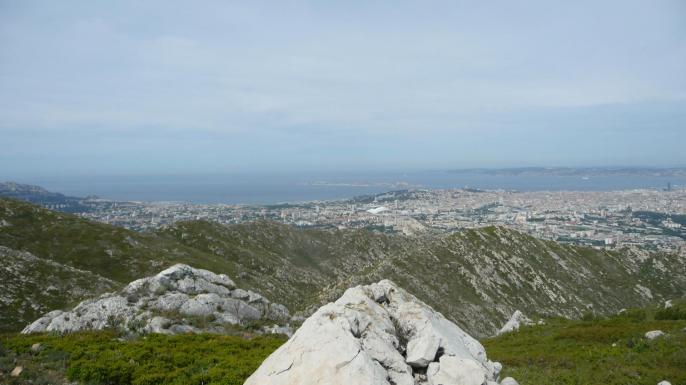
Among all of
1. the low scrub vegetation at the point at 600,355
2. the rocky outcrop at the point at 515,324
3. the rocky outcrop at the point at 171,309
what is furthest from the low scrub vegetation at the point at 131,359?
the rocky outcrop at the point at 515,324

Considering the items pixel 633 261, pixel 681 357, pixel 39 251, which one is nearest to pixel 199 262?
pixel 39 251

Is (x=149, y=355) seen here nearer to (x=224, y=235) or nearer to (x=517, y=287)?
(x=517, y=287)

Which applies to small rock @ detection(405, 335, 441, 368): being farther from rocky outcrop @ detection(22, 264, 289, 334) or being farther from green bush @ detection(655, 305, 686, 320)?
green bush @ detection(655, 305, 686, 320)

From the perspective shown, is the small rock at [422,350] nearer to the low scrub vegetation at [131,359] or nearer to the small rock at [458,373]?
the small rock at [458,373]

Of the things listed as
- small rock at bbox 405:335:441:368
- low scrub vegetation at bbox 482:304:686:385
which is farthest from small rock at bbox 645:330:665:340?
small rock at bbox 405:335:441:368

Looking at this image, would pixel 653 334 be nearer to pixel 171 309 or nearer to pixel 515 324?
pixel 515 324

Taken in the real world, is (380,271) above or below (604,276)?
above

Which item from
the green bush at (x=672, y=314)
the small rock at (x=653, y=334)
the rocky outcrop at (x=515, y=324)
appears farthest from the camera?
the rocky outcrop at (x=515, y=324)
